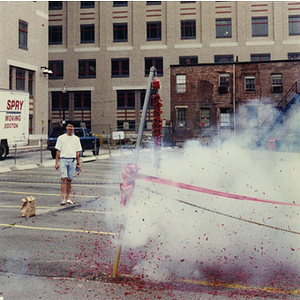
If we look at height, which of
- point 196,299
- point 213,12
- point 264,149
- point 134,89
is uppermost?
point 213,12

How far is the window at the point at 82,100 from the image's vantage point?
47.8 meters

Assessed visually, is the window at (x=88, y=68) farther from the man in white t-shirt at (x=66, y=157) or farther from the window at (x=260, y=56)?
the man in white t-shirt at (x=66, y=157)

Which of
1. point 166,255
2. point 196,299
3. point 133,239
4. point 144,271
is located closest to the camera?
point 196,299

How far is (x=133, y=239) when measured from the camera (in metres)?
5.91

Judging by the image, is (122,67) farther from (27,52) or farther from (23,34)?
(23,34)

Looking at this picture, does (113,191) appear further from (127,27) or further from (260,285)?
(127,27)

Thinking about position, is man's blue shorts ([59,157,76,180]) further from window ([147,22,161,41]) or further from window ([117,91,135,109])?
window ([147,22,161,41])

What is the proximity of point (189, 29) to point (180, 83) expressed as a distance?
9651 millimetres

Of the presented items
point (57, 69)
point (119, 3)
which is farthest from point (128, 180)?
point (57, 69)

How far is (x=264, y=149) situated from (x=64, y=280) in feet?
28.7

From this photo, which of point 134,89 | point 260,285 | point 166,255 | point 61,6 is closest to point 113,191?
point 166,255

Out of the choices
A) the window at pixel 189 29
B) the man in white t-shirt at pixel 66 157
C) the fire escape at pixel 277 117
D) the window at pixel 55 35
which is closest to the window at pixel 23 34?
the window at pixel 55 35

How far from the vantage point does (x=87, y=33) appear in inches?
1855

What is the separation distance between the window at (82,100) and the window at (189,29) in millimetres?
14711
